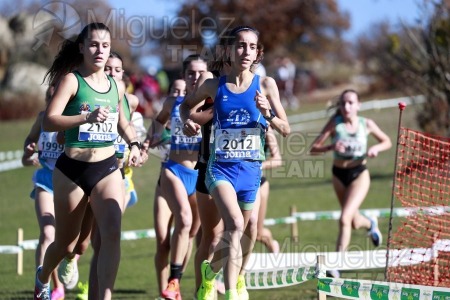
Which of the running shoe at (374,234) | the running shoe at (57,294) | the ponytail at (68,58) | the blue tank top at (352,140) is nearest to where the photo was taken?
the ponytail at (68,58)

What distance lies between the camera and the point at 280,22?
43656 mm

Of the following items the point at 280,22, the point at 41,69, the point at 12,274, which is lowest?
the point at 12,274

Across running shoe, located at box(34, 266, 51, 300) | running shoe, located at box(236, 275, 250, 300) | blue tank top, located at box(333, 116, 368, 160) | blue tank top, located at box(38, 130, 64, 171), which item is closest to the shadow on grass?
blue tank top, located at box(333, 116, 368, 160)

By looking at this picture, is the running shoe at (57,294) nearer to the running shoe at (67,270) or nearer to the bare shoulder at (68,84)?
the running shoe at (67,270)

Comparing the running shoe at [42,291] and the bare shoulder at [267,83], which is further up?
the bare shoulder at [267,83]

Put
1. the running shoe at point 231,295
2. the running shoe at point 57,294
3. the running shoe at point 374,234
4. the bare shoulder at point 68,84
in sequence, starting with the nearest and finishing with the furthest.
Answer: the bare shoulder at point 68,84
the running shoe at point 231,295
the running shoe at point 57,294
the running shoe at point 374,234

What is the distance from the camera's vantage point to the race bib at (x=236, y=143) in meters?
6.73

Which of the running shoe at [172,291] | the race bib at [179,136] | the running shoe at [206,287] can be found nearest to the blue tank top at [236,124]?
the running shoe at [206,287]

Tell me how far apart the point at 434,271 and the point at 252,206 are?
2703 millimetres

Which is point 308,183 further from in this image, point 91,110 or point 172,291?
point 91,110

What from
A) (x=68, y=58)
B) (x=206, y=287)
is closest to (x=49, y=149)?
(x=68, y=58)

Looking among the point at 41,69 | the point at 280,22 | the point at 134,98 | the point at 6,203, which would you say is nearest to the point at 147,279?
the point at 134,98

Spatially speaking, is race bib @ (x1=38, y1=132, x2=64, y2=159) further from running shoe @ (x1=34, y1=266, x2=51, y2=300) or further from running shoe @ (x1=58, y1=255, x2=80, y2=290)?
running shoe @ (x1=34, y1=266, x2=51, y2=300)

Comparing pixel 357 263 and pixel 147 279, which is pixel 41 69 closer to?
pixel 147 279
